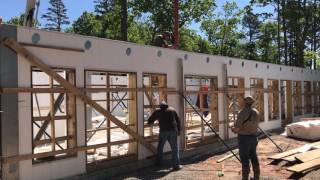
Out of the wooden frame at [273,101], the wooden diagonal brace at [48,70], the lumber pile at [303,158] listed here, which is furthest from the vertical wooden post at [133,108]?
the wooden frame at [273,101]

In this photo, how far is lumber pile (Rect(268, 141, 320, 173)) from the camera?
10.9m

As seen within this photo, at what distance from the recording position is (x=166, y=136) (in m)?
11.5

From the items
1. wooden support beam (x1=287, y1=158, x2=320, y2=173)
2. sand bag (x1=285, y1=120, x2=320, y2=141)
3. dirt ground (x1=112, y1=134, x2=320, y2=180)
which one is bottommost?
dirt ground (x1=112, y1=134, x2=320, y2=180)

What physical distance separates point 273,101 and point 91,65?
42.3 ft

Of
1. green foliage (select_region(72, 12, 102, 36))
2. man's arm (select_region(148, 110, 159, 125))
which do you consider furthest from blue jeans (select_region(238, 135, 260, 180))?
green foliage (select_region(72, 12, 102, 36))

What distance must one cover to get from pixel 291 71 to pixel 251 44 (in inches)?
1200

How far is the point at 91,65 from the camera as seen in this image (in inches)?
402

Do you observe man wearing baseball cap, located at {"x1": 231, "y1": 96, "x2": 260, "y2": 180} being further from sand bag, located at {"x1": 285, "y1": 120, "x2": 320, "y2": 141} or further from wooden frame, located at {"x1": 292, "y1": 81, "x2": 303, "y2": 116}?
wooden frame, located at {"x1": 292, "y1": 81, "x2": 303, "y2": 116}

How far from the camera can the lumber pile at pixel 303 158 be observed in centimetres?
1095

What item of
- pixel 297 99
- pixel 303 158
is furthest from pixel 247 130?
pixel 297 99

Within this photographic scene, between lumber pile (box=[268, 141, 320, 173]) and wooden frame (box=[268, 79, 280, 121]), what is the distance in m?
7.16

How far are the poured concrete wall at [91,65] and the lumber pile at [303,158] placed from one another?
10.5 ft

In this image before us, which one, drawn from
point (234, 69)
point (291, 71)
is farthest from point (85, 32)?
point (234, 69)

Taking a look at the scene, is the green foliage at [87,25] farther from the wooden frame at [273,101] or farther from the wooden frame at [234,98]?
the wooden frame at [234,98]
